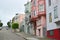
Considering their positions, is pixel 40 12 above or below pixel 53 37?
above

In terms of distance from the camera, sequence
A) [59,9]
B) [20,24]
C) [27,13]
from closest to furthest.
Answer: [59,9]
[27,13]
[20,24]

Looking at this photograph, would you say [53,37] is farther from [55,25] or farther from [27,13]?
[27,13]

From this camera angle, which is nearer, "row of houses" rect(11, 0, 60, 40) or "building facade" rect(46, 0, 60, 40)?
"building facade" rect(46, 0, 60, 40)

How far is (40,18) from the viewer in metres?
49.7

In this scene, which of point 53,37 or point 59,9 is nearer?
point 59,9

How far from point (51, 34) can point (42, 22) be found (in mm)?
8663

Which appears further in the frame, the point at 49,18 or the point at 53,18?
the point at 49,18

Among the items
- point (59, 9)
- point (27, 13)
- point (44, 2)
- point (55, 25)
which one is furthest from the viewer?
point (27, 13)

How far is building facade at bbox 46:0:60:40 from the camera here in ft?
117

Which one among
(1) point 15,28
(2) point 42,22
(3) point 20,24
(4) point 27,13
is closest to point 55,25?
(2) point 42,22

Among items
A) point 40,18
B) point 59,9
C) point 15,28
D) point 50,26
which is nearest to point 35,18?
point 40,18

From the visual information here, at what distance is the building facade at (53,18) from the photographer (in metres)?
35.6

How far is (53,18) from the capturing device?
37.8 m

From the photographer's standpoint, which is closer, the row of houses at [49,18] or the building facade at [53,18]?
the building facade at [53,18]
